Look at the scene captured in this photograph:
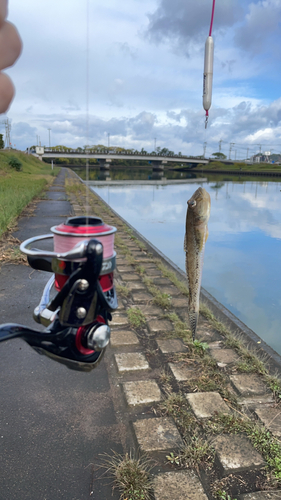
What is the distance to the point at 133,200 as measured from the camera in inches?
810

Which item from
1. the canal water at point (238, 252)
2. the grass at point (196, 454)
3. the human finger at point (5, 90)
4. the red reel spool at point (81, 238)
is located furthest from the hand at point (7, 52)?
the grass at point (196, 454)

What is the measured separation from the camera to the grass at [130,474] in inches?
82.0

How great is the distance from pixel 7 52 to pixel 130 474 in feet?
7.74

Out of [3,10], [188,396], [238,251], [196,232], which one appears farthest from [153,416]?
[238,251]

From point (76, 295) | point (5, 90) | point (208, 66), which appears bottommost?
point (76, 295)

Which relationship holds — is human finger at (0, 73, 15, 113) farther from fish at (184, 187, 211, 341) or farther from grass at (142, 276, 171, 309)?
grass at (142, 276, 171, 309)

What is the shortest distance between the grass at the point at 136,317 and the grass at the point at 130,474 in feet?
6.16

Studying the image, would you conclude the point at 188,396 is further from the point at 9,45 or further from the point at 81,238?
the point at 9,45

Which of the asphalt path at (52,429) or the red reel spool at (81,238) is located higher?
the red reel spool at (81,238)

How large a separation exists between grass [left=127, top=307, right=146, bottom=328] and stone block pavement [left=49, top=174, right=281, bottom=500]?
0.14 ft

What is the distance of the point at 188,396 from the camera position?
9.78ft

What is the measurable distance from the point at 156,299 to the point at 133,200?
16083mm

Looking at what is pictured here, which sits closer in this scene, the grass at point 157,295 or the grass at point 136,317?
the grass at point 136,317

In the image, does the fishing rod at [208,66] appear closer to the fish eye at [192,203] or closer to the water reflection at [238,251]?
the fish eye at [192,203]
